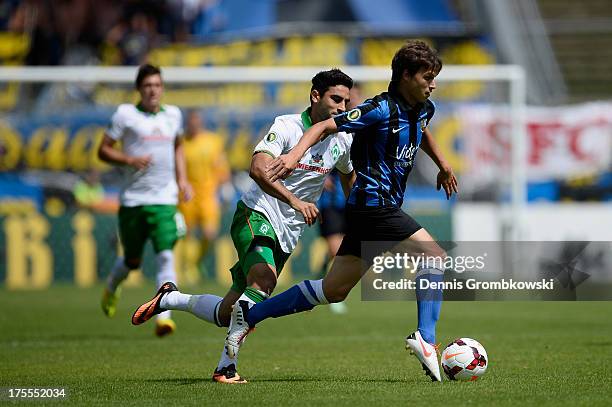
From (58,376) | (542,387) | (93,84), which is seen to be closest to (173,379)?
(58,376)

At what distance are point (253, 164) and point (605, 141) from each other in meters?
14.6

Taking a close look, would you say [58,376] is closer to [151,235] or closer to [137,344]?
[137,344]

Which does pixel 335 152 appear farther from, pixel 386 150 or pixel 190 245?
pixel 190 245

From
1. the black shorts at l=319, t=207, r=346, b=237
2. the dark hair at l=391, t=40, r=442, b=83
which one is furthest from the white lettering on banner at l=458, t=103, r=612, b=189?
the dark hair at l=391, t=40, r=442, b=83

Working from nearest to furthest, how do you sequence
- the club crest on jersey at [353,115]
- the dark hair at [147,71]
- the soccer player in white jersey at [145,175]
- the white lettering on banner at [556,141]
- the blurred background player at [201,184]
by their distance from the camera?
the club crest on jersey at [353,115] → the dark hair at [147,71] → the soccer player in white jersey at [145,175] → the blurred background player at [201,184] → the white lettering on banner at [556,141]

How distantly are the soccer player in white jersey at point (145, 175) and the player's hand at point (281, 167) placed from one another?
14.0 feet

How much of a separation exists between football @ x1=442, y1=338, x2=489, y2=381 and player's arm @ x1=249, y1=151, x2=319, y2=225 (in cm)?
134

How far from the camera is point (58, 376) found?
822 cm

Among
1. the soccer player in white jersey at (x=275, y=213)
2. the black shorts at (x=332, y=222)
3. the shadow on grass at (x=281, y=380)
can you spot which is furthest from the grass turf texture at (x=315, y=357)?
the black shorts at (x=332, y=222)

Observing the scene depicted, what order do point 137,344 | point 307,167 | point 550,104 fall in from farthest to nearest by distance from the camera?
1. point 550,104
2. point 137,344
3. point 307,167

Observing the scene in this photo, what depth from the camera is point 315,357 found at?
9.41 meters

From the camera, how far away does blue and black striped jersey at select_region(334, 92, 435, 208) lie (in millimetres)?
7473

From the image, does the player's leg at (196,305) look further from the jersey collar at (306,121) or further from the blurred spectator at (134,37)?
the blurred spectator at (134,37)

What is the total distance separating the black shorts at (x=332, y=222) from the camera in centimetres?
1428
